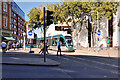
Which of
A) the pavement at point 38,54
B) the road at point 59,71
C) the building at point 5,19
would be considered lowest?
the road at point 59,71

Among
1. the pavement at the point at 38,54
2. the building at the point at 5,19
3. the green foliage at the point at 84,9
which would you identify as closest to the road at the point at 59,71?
the pavement at the point at 38,54

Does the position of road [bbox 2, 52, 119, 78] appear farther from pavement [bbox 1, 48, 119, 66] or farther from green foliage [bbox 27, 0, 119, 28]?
green foliage [bbox 27, 0, 119, 28]

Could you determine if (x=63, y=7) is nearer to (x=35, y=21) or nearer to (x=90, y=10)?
(x=90, y=10)

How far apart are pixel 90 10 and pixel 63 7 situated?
5243 millimetres

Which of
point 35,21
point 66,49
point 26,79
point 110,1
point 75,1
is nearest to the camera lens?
point 26,79

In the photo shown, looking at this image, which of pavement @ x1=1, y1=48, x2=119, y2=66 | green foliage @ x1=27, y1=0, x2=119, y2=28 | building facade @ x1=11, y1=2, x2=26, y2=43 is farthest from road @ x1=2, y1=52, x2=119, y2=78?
building facade @ x1=11, y1=2, x2=26, y2=43

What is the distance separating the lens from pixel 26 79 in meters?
5.76

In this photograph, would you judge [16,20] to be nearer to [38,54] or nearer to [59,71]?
[38,54]

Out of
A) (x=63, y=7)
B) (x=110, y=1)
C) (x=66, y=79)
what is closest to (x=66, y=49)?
(x=63, y=7)

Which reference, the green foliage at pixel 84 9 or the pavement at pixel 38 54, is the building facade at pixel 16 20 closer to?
the green foliage at pixel 84 9

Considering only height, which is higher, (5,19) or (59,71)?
(5,19)

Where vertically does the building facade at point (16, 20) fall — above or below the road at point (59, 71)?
above

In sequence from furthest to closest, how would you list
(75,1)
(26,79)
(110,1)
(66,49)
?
(75,1)
(110,1)
(66,49)
(26,79)

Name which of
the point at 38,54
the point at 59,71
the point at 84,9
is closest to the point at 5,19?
the point at 84,9
